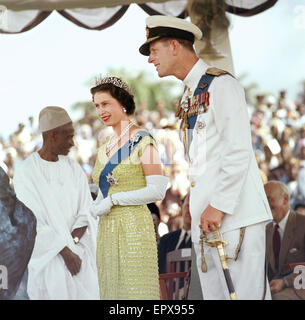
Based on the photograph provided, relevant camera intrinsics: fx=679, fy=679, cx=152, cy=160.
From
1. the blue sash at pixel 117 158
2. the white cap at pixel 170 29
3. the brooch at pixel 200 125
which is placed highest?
the white cap at pixel 170 29

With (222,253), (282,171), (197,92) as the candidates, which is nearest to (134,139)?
(197,92)

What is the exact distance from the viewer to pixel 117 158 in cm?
398

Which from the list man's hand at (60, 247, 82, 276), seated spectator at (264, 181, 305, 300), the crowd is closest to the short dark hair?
the crowd

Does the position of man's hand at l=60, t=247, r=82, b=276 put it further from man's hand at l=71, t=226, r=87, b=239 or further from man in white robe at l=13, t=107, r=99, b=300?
man's hand at l=71, t=226, r=87, b=239

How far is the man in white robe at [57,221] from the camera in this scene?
4.91 metres

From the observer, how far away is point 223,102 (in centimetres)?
353

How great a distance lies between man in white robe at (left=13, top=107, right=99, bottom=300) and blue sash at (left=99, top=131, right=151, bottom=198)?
3.28ft

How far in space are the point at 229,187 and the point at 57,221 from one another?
1.83 meters

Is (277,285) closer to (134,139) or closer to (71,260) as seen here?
(71,260)

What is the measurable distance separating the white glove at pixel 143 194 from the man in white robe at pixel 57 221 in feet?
3.71

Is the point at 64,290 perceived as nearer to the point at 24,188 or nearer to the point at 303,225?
the point at 24,188

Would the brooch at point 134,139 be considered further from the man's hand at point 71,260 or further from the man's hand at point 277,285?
the man's hand at point 277,285

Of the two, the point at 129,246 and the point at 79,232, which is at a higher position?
the point at 129,246

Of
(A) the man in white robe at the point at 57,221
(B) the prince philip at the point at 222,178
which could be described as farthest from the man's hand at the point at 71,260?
(B) the prince philip at the point at 222,178
